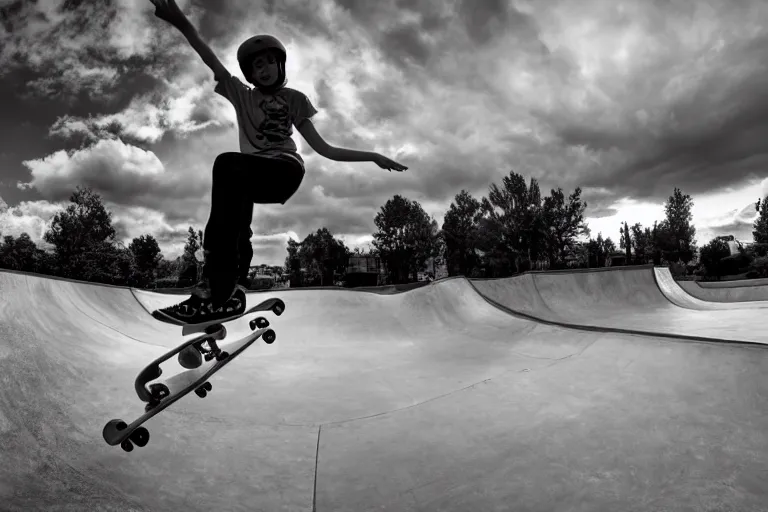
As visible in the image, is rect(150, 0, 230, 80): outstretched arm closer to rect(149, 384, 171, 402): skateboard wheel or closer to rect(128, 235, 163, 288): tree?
rect(149, 384, 171, 402): skateboard wheel

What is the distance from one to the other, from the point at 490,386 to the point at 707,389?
1426 millimetres

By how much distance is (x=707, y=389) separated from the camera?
253 cm

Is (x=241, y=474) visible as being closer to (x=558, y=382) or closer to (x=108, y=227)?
(x=558, y=382)

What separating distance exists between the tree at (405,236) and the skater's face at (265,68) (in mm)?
47702

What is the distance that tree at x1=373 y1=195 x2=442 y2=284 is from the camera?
5075cm

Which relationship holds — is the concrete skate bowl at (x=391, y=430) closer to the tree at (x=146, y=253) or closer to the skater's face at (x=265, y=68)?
the skater's face at (x=265, y=68)

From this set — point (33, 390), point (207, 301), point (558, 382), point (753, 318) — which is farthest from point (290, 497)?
point (753, 318)

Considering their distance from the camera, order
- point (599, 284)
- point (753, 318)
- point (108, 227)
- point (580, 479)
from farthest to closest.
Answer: point (108, 227) < point (599, 284) < point (753, 318) < point (580, 479)

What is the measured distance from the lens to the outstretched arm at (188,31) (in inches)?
99.3

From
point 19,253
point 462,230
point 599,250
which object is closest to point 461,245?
point 462,230

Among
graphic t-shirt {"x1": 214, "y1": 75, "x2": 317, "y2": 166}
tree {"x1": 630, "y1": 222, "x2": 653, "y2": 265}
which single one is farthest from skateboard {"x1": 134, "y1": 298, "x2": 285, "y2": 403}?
tree {"x1": 630, "y1": 222, "x2": 653, "y2": 265}

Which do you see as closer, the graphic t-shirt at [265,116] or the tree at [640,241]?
the graphic t-shirt at [265,116]

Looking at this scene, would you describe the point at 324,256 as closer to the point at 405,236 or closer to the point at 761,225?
the point at 405,236

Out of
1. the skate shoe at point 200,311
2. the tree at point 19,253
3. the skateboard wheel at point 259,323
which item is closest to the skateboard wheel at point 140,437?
the skate shoe at point 200,311
